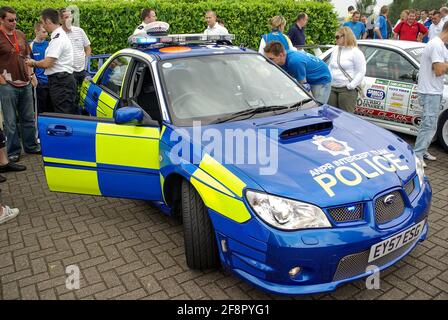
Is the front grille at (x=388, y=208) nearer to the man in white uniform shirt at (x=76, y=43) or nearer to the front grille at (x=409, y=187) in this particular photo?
the front grille at (x=409, y=187)

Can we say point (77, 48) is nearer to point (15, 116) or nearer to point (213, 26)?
point (15, 116)

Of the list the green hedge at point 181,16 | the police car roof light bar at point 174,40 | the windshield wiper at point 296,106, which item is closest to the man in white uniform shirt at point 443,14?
the green hedge at point 181,16

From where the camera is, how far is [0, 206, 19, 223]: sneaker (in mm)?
4227

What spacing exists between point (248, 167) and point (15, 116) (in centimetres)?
448

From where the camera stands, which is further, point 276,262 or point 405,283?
point 405,283

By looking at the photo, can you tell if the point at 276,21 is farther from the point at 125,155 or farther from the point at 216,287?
the point at 216,287

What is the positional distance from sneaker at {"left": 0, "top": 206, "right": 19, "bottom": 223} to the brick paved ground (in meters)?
0.07

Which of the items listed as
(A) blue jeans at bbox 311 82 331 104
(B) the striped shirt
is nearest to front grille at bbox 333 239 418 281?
(A) blue jeans at bbox 311 82 331 104

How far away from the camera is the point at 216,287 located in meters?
3.11

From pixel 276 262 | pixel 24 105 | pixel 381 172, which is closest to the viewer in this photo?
pixel 276 262

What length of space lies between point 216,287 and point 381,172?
1453 mm

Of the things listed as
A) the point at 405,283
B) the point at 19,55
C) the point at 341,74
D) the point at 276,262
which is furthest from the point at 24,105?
the point at 405,283

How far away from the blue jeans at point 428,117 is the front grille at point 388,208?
281 cm

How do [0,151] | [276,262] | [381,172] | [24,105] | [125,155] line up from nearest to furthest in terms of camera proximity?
[276,262] < [381,172] < [125,155] < [0,151] < [24,105]
